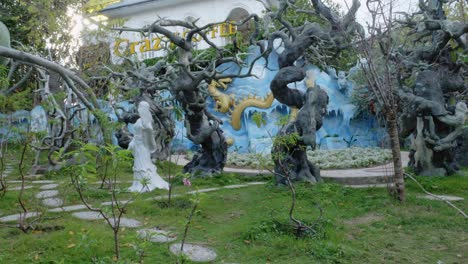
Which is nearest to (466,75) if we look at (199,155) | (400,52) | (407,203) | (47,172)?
(400,52)

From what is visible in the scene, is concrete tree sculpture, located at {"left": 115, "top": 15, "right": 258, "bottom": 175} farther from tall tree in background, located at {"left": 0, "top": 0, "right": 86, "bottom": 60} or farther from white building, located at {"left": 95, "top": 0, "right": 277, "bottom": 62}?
white building, located at {"left": 95, "top": 0, "right": 277, "bottom": 62}

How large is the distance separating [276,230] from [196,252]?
113cm

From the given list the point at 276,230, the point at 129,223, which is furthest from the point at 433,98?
the point at 129,223

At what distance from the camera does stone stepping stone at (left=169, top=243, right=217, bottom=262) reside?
461cm

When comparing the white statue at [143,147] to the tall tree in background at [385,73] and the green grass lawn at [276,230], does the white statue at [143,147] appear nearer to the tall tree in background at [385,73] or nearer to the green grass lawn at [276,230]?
the green grass lawn at [276,230]

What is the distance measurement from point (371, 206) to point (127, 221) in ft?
12.1

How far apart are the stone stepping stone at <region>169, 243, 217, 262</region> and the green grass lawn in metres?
0.09

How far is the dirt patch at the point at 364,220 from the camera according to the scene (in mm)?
6172

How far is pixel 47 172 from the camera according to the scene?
11.6 m

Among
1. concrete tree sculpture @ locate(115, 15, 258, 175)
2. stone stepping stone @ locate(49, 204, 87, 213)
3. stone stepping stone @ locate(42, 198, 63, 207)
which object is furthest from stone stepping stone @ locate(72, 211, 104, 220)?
concrete tree sculpture @ locate(115, 15, 258, 175)

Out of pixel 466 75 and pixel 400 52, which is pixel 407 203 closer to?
pixel 400 52

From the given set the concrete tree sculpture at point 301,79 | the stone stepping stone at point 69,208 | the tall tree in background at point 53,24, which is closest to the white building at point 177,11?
the tall tree in background at point 53,24

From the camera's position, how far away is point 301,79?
8539 mm

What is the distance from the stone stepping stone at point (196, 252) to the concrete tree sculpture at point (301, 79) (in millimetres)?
3160
